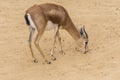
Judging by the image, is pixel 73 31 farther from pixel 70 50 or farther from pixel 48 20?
pixel 48 20

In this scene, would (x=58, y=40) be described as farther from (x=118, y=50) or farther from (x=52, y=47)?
(x=118, y=50)

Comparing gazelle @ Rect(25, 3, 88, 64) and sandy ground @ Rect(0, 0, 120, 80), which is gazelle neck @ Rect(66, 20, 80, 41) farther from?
sandy ground @ Rect(0, 0, 120, 80)

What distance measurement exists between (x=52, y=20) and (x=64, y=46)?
1.32 metres

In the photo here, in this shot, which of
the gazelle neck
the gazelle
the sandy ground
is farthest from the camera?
the gazelle neck

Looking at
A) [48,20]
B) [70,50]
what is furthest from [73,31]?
[48,20]

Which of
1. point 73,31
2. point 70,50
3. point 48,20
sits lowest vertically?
point 70,50

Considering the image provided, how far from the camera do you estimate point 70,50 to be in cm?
1200

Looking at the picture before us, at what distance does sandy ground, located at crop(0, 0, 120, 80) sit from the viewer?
1022 centimetres

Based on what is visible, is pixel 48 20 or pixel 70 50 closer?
pixel 48 20

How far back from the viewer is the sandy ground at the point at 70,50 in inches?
402

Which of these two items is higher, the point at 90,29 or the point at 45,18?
the point at 45,18

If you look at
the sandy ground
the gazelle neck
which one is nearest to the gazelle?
the gazelle neck

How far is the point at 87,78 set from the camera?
32.2 ft

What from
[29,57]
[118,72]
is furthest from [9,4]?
[118,72]
